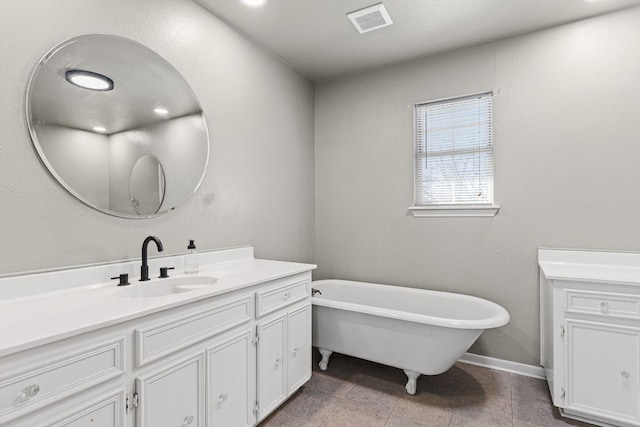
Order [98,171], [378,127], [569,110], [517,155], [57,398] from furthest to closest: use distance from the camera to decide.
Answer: [378,127] < [517,155] < [569,110] < [98,171] < [57,398]

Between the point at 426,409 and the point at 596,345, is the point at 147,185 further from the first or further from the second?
the point at 596,345

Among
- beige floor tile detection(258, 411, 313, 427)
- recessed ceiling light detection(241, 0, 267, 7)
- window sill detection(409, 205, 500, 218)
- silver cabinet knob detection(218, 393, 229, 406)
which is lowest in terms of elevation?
beige floor tile detection(258, 411, 313, 427)

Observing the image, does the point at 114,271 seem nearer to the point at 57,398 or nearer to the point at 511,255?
the point at 57,398

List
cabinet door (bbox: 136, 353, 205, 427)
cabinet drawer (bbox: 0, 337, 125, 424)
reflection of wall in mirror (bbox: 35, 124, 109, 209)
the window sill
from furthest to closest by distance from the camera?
the window sill
reflection of wall in mirror (bbox: 35, 124, 109, 209)
cabinet door (bbox: 136, 353, 205, 427)
cabinet drawer (bbox: 0, 337, 125, 424)

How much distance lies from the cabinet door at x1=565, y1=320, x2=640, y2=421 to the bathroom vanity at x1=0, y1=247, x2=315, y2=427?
1.60 metres

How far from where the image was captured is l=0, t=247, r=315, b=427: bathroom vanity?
0.98m

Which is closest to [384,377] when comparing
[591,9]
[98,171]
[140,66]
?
[98,171]

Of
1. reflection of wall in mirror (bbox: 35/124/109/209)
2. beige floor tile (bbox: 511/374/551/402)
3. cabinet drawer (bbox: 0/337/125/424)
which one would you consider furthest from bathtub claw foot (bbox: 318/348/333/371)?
reflection of wall in mirror (bbox: 35/124/109/209)

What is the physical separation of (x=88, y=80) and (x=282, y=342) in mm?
1762

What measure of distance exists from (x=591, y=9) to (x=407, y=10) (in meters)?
1.26

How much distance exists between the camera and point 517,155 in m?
2.58

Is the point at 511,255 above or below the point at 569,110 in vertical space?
below

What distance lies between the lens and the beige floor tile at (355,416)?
1938 millimetres

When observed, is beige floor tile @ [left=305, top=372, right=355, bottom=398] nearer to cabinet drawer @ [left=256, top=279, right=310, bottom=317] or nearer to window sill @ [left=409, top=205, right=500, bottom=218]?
cabinet drawer @ [left=256, top=279, right=310, bottom=317]
